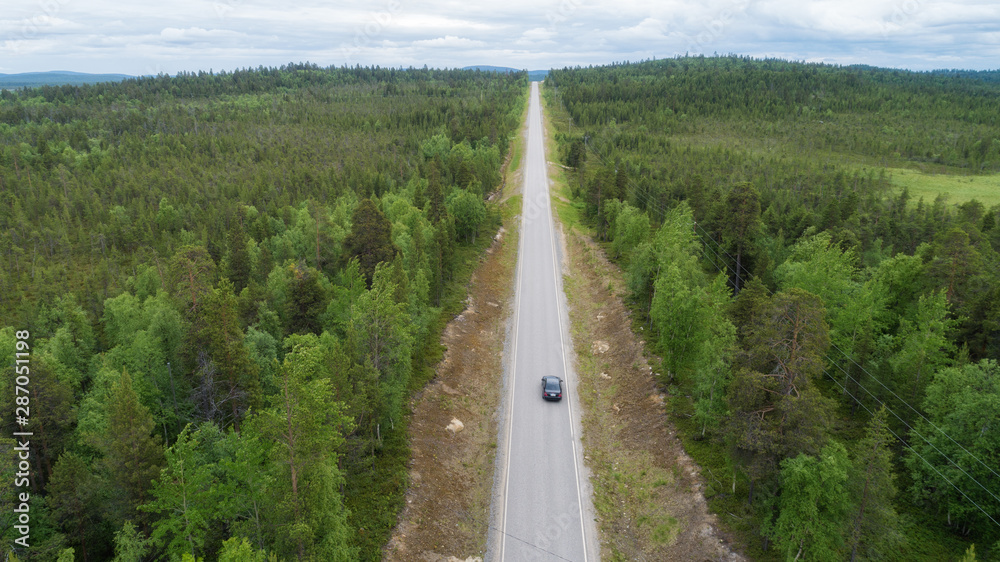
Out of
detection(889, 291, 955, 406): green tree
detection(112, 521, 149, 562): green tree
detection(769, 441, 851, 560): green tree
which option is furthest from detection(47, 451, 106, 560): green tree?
detection(889, 291, 955, 406): green tree

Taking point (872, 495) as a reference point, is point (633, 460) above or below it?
below

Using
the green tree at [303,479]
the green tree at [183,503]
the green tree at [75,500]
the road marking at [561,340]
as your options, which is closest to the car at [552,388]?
the road marking at [561,340]

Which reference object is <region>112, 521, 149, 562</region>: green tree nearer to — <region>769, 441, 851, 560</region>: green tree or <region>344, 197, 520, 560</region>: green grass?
<region>344, 197, 520, 560</region>: green grass

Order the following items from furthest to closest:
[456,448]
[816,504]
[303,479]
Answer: [456,448]
[816,504]
[303,479]

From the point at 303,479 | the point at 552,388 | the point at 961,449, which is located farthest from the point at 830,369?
the point at 303,479

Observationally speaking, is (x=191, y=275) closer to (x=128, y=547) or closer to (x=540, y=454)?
(x=128, y=547)

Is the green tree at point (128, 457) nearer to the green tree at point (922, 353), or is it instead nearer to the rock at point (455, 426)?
the rock at point (455, 426)

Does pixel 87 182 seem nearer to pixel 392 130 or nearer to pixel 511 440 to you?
pixel 392 130
